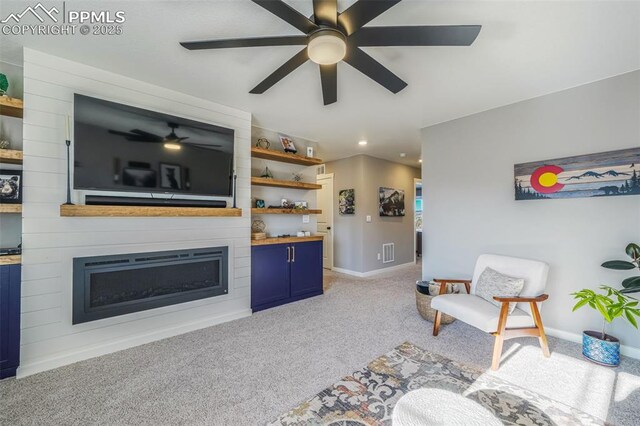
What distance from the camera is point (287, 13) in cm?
140

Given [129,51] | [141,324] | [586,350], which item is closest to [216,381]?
[141,324]

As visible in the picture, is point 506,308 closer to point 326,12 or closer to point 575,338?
point 575,338

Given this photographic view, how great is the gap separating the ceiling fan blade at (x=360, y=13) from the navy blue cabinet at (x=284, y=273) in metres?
2.66

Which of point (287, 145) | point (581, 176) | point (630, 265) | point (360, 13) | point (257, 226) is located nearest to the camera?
point (360, 13)

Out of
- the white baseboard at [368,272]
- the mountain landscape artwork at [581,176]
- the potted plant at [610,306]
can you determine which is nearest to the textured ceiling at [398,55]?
the mountain landscape artwork at [581,176]

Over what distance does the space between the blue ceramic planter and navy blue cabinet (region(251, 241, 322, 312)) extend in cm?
296

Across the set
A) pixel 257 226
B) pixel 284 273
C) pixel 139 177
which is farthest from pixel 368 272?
pixel 139 177

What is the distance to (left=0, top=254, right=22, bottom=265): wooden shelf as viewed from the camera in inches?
79.0

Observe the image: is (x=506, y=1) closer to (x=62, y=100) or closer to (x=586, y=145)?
(x=586, y=145)

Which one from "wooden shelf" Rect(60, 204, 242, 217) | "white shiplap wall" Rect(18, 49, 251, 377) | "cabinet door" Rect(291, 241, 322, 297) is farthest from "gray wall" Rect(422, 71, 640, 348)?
"white shiplap wall" Rect(18, 49, 251, 377)

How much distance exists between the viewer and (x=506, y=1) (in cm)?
164

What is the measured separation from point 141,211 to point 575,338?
173 inches

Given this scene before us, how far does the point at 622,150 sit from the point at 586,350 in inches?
71.9

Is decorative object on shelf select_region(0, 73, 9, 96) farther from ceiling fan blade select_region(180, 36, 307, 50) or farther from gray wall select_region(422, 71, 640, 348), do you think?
gray wall select_region(422, 71, 640, 348)
